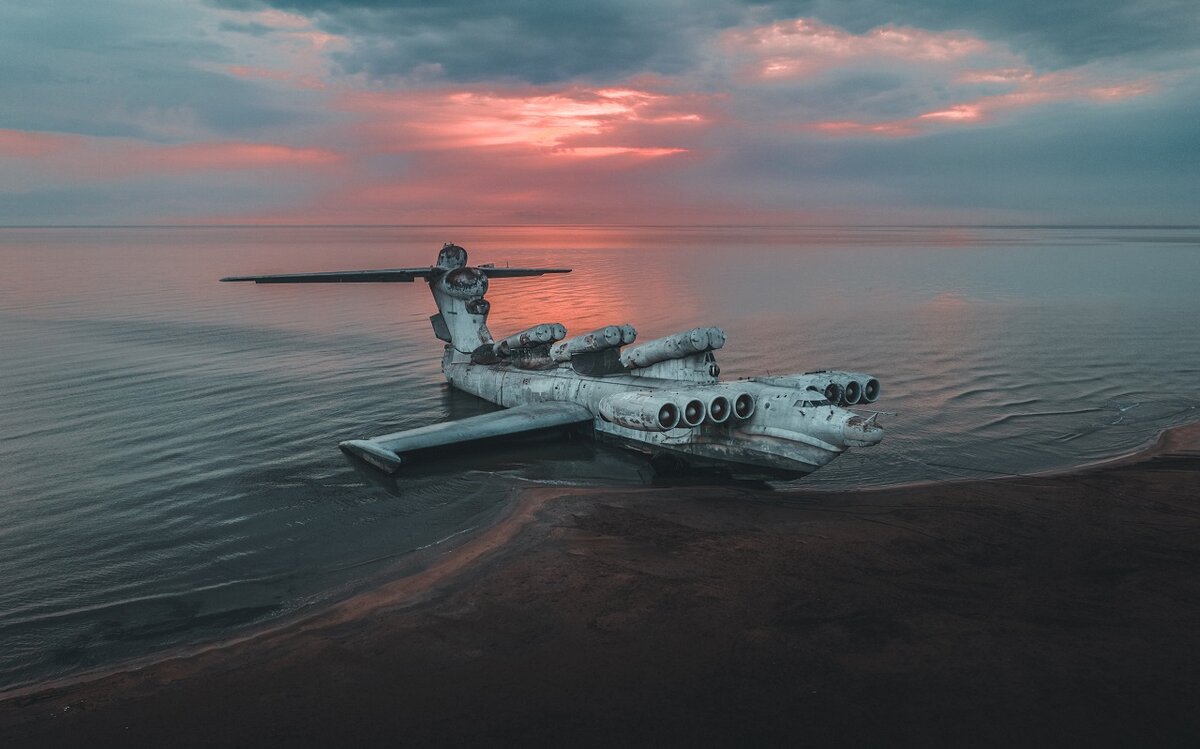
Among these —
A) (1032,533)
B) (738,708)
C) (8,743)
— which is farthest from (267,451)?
(1032,533)

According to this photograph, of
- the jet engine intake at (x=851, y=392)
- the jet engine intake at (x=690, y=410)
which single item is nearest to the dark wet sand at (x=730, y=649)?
the jet engine intake at (x=690, y=410)

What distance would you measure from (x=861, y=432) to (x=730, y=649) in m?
10.6

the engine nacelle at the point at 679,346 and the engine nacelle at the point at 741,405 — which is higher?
the engine nacelle at the point at 679,346

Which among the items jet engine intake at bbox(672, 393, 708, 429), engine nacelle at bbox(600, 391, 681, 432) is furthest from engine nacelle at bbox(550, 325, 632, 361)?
jet engine intake at bbox(672, 393, 708, 429)

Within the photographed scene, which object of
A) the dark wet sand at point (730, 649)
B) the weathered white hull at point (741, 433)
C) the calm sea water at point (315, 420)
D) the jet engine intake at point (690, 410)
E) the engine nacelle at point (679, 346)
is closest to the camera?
the dark wet sand at point (730, 649)

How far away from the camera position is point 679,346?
28.7 meters

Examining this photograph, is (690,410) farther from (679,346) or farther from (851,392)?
(851,392)

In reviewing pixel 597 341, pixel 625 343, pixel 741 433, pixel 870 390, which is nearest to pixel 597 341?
pixel 597 341

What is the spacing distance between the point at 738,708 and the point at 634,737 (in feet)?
6.17

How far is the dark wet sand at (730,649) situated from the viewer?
1186 cm

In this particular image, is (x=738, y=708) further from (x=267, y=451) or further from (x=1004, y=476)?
(x=267, y=451)

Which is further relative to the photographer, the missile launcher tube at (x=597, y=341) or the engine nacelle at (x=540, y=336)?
the engine nacelle at (x=540, y=336)

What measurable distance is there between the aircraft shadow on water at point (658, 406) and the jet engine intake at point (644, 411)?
4 cm

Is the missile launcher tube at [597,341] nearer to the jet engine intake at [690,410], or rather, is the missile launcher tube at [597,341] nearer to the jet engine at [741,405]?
the jet engine intake at [690,410]
